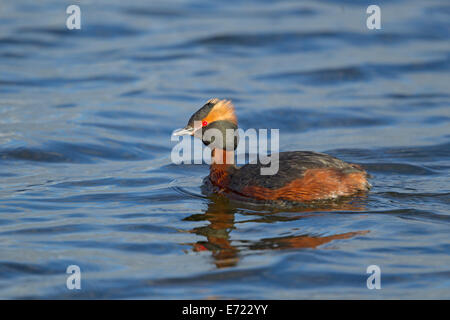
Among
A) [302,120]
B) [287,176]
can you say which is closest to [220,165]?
[287,176]

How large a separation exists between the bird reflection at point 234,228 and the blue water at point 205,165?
0.03m

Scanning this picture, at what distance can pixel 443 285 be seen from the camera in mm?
6207

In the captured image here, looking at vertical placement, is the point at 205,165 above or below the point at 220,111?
below

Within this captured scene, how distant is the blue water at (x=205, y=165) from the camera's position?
6566 millimetres

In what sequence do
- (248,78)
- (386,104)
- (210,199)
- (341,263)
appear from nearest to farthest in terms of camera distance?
(341,263)
(210,199)
(386,104)
(248,78)

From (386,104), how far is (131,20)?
7486 millimetres

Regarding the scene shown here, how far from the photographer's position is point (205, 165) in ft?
33.6

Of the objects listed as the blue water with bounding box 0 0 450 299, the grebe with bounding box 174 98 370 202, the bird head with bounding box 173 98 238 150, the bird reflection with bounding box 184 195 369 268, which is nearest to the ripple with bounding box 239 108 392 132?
the blue water with bounding box 0 0 450 299

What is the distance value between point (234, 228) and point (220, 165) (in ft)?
4.33

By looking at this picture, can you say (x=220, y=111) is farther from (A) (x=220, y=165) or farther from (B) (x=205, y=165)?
(B) (x=205, y=165)

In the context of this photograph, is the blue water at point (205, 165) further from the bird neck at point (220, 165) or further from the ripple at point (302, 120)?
the bird neck at point (220, 165)

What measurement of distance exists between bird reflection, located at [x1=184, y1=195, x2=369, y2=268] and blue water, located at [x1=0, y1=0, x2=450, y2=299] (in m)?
0.03
